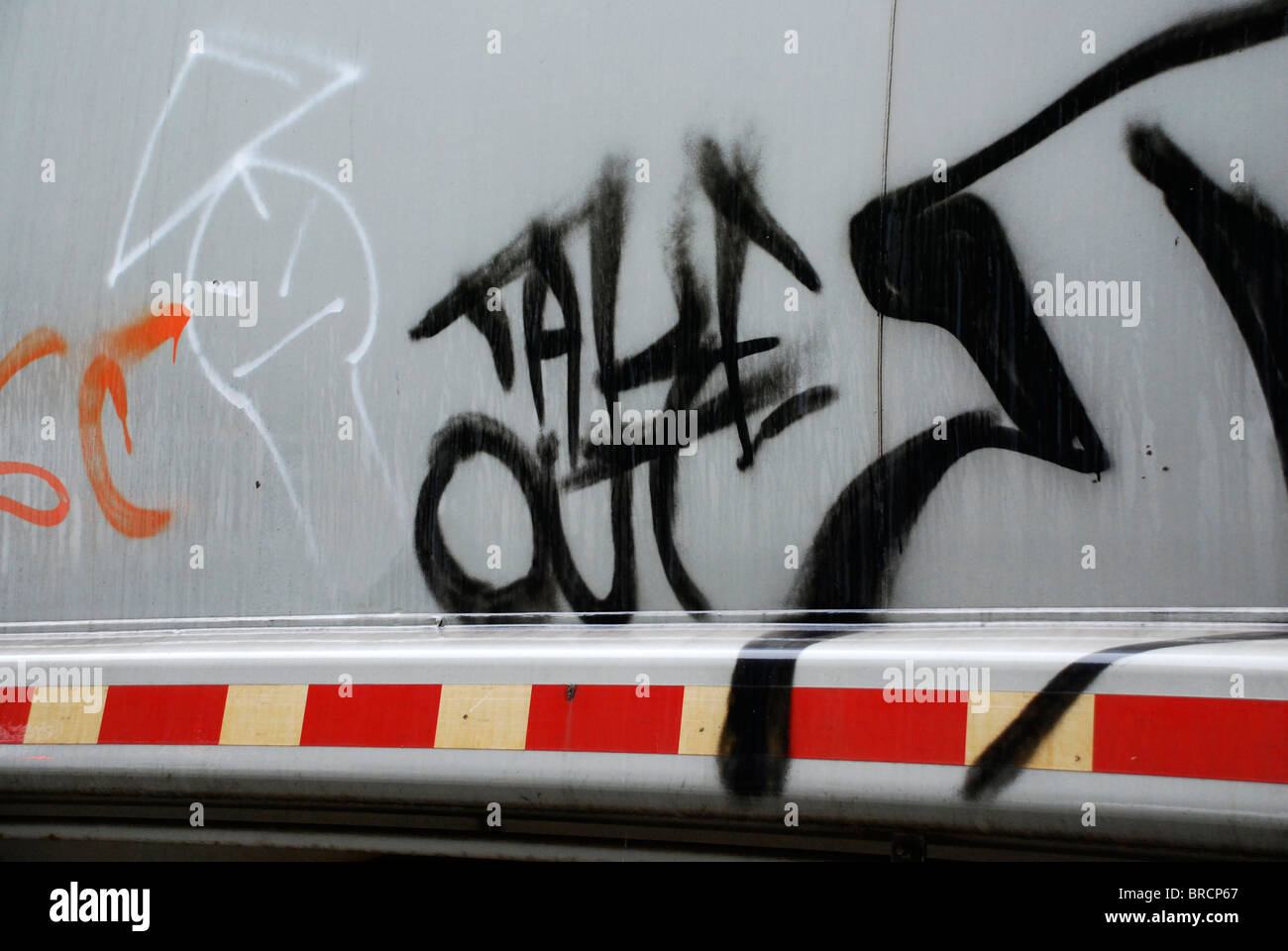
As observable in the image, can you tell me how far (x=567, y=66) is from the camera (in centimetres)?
185

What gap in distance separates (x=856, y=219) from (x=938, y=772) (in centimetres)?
81

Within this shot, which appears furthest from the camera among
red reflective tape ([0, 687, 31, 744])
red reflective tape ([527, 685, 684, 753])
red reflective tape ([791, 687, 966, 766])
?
red reflective tape ([0, 687, 31, 744])

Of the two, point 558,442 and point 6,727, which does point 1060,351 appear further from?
point 6,727

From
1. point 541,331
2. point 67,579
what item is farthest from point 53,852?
point 541,331

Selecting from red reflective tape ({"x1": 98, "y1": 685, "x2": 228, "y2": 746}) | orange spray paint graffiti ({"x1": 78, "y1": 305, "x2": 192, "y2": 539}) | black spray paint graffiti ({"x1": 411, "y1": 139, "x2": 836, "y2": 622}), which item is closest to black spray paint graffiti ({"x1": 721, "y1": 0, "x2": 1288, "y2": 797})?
black spray paint graffiti ({"x1": 411, "y1": 139, "x2": 836, "y2": 622})

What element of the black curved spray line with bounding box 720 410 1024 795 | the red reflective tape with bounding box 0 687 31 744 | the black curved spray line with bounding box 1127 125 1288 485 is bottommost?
the red reflective tape with bounding box 0 687 31 744

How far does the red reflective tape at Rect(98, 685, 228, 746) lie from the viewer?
183cm

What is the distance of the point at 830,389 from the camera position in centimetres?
172

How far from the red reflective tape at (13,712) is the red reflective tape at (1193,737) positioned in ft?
5.45

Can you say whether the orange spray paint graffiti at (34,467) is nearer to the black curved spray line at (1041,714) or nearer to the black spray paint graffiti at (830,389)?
the black spray paint graffiti at (830,389)

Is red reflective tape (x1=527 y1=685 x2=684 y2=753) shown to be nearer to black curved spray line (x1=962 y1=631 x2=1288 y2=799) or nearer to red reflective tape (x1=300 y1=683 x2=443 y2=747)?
red reflective tape (x1=300 y1=683 x2=443 y2=747)

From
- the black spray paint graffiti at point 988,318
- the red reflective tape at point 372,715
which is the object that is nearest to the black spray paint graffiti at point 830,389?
the black spray paint graffiti at point 988,318

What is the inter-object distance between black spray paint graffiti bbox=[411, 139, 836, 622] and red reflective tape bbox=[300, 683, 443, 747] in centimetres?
17

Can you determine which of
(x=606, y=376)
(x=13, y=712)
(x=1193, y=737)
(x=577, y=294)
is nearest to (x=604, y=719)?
(x=606, y=376)
